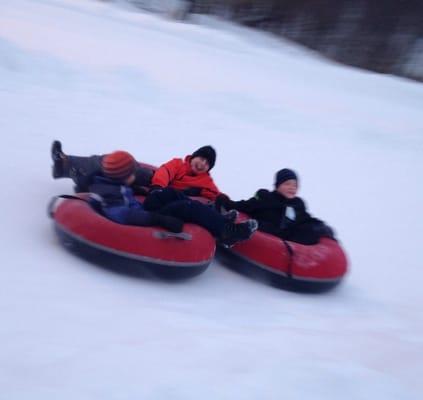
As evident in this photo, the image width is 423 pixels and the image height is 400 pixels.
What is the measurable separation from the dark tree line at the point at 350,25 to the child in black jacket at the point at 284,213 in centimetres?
1372

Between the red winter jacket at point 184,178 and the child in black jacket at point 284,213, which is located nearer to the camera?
the child in black jacket at point 284,213

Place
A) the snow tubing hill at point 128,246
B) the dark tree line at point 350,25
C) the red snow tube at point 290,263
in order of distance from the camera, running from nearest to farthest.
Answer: the snow tubing hill at point 128,246 < the red snow tube at point 290,263 < the dark tree line at point 350,25

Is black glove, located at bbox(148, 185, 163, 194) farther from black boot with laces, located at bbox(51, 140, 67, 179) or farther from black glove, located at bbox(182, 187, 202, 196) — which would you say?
black boot with laces, located at bbox(51, 140, 67, 179)

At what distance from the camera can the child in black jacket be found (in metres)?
4.33

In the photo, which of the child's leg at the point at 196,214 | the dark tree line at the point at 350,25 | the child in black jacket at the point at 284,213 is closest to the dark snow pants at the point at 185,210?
the child's leg at the point at 196,214

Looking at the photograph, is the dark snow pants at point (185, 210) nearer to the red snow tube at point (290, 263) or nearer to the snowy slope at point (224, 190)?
the red snow tube at point (290, 263)

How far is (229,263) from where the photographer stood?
13.6ft

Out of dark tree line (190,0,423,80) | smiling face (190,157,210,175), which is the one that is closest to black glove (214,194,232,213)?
smiling face (190,157,210,175)

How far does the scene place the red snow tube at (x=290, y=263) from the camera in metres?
3.92

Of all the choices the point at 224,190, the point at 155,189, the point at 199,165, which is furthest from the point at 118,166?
the point at 224,190

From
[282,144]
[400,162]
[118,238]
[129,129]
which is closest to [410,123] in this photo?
[400,162]

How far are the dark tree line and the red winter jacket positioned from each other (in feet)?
44.7

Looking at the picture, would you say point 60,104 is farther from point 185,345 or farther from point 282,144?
point 185,345

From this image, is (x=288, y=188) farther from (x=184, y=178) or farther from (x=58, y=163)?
(x=58, y=163)
